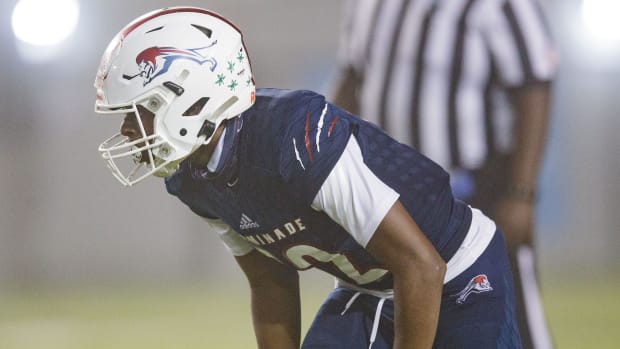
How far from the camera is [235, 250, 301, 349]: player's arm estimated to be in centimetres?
204

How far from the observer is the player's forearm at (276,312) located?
2.04m

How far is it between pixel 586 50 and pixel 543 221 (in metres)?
0.62

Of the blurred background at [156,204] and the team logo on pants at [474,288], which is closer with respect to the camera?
the team logo on pants at [474,288]

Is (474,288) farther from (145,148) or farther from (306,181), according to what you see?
(145,148)

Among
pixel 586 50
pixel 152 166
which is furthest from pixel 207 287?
pixel 152 166

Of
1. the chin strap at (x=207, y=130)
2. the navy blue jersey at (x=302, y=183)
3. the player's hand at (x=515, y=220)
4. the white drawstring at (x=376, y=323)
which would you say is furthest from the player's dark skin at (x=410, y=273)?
the player's hand at (x=515, y=220)

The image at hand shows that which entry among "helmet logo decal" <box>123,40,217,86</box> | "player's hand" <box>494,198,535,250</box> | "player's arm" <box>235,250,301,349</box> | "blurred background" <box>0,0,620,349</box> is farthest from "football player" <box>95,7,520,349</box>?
"blurred background" <box>0,0,620,349</box>

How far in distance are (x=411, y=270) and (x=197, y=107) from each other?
495 millimetres

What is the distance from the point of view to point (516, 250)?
120 inches

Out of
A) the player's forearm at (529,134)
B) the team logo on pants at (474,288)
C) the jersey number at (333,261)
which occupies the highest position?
the player's forearm at (529,134)

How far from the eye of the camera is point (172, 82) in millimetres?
1709

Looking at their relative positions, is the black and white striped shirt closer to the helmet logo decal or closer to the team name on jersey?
the team name on jersey

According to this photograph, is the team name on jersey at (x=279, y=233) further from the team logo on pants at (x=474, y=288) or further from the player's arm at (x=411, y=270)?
the team logo on pants at (x=474, y=288)

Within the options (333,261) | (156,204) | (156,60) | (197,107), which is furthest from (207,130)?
(156,204)
